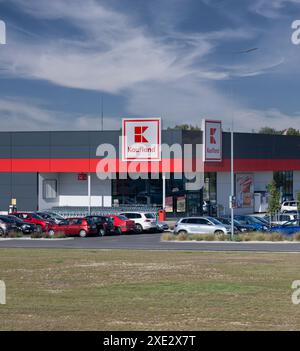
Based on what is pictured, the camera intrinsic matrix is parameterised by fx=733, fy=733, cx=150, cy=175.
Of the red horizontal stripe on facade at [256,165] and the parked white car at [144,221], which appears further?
the red horizontal stripe on facade at [256,165]

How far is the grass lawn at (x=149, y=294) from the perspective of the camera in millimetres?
12141

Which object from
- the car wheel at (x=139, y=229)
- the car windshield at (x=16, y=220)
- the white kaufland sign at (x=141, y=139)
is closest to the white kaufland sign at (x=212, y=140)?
the white kaufland sign at (x=141, y=139)

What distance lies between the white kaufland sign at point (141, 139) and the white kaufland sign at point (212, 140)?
15.3ft

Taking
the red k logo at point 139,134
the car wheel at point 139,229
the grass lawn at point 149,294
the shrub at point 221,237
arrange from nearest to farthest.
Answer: the grass lawn at point 149,294, the shrub at point 221,237, the car wheel at point 139,229, the red k logo at point 139,134

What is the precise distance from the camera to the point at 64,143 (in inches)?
2707

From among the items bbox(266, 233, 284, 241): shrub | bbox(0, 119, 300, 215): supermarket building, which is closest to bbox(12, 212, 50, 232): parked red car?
bbox(266, 233, 284, 241): shrub

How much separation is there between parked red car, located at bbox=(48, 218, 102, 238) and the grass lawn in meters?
20.5

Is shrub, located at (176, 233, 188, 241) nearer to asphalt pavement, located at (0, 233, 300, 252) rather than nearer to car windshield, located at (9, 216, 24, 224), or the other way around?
asphalt pavement, located at (0, 233, 300, 252)

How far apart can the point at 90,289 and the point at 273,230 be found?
27673mm

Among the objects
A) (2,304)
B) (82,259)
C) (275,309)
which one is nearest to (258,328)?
(275,309)

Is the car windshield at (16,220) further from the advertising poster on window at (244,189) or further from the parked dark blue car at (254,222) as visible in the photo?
the advertising poster on window at (244,189)

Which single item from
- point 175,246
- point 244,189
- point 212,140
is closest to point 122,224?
point 175,246

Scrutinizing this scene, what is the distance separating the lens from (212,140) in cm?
6762
